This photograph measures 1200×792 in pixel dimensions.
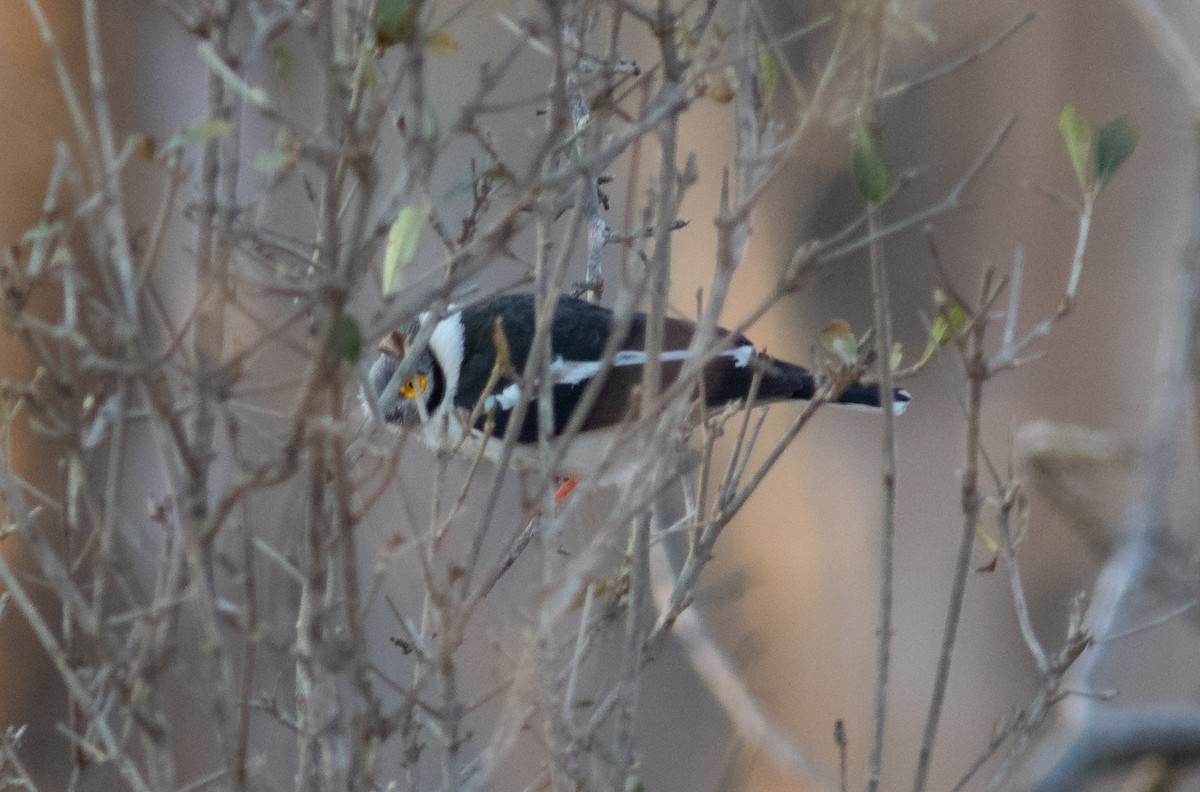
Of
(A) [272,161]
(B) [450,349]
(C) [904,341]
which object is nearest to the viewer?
(A) [272,161]

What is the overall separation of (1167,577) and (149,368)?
0.83 m

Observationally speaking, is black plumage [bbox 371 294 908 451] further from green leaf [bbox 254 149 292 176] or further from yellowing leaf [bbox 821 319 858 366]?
green leaf [bbox 254 149 292 176]

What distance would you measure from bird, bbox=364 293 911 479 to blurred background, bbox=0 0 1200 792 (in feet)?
2.13

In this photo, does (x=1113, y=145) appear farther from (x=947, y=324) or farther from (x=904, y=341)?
(x=904, y=341)

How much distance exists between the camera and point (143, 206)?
128 inches

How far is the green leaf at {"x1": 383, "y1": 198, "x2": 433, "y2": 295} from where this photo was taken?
0.96 m

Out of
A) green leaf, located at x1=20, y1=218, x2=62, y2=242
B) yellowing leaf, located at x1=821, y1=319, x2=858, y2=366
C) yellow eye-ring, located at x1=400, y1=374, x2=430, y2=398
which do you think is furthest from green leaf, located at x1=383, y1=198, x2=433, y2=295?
yellow eye-ring, located at x1=400, y1=374, x2=430, y2=398

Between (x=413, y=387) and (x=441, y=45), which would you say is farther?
(x=413, y=387)

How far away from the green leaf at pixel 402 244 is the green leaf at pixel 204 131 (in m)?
0.16

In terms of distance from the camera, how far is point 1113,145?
48.6 inches

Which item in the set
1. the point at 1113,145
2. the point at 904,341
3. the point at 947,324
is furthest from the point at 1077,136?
the point at 904,341

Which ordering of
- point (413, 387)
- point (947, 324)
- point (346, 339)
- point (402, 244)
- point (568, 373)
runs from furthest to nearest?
point (413, 387)
point (568, 373)
point (947, 324)
point (402, 244)
point (346, 339)

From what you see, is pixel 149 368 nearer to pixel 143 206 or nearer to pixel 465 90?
pixel 143 206

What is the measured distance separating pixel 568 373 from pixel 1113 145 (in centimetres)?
125
